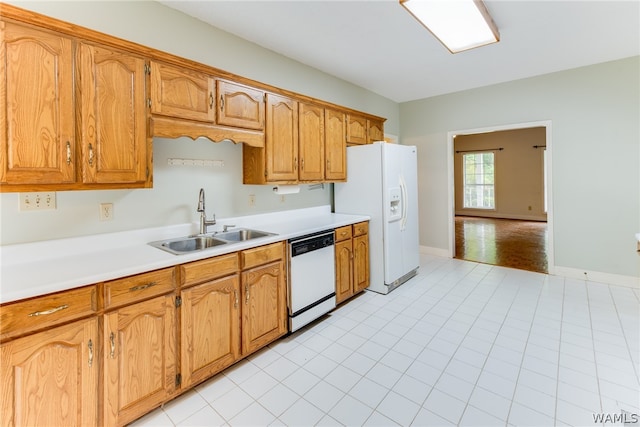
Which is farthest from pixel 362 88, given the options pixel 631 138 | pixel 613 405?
pixel 613 405

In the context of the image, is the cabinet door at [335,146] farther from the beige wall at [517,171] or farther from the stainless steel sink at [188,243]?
the beige wall at [517,171]

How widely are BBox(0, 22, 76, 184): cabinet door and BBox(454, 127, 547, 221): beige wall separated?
394 inches

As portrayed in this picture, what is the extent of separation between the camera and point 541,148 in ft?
27.5

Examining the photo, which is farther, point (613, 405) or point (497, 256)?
point (497, 256)

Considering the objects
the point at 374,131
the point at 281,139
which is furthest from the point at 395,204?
the point at 281,139

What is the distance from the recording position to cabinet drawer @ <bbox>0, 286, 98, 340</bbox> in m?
1.24

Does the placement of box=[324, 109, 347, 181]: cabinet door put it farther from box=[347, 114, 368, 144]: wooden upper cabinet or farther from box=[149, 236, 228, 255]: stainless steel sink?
box=[149, 236, 228, 255]: stainless steel sink

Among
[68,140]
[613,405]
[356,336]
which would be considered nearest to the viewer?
[68,140]

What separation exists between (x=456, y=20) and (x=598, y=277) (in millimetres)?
3571

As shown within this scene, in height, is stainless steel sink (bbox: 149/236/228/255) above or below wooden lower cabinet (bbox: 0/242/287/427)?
above

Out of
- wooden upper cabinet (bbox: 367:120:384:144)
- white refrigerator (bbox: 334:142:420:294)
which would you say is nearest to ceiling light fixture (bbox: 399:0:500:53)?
white refrigerator (bbox: 334:142:420:294)

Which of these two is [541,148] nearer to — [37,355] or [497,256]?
[497,256]

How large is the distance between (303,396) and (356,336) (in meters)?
0.80

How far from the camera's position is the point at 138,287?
63.5 inches
